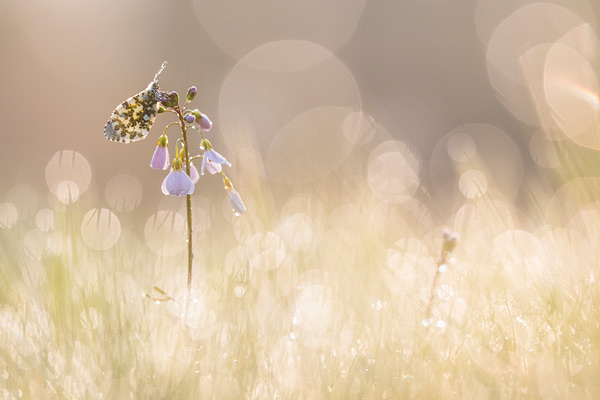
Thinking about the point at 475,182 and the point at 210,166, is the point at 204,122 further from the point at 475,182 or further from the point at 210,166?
the point at 475,182

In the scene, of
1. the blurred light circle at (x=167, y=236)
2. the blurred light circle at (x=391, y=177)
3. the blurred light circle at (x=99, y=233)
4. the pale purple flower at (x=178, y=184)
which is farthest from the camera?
the blurred light circle at (x=391, y=177)

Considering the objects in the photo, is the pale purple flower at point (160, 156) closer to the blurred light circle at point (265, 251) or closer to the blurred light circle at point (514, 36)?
the blurred light circle at point (265, 251)

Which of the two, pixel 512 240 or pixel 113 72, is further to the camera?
pixel 113 72

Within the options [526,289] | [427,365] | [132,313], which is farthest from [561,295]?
[132,313]

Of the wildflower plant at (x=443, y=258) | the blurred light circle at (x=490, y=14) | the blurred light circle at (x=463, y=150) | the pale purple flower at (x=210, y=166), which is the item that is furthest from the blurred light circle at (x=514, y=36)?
the pale purple flower at (x=210, y=166)

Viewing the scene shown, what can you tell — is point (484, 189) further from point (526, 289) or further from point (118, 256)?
point (118, 256)

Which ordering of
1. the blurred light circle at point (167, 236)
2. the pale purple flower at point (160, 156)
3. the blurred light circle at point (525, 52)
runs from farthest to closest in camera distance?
the blurred light circle at point (167, 236) < the blurred light circle at point (525, 52) < the pale purple flower at point (160, 156)

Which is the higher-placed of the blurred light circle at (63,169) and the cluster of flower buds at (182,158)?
the blurred light circle at (63,169)

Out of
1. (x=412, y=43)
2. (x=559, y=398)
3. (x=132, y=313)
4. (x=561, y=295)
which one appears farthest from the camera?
(x=412, y=43)
